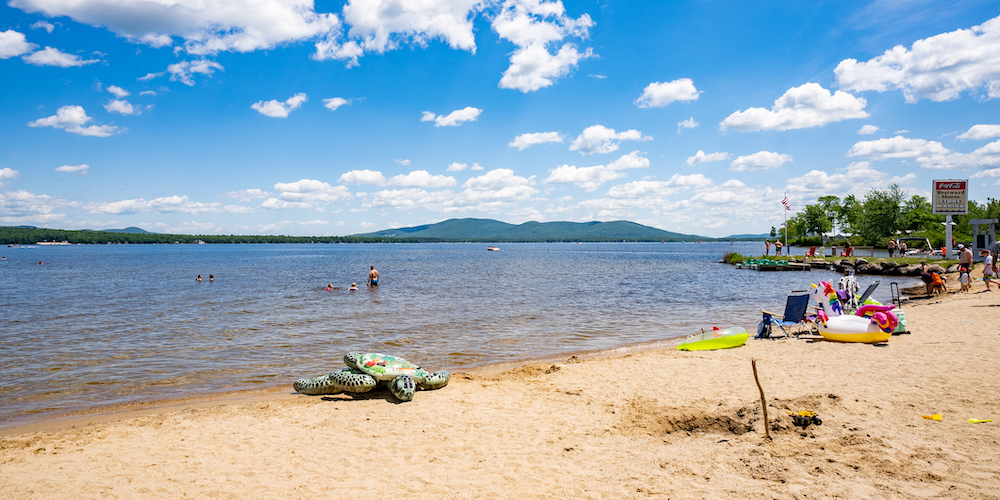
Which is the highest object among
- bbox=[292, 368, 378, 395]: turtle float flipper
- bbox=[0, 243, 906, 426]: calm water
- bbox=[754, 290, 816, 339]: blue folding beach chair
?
bbox=[754, 290, 816, 339]: blue folding beach chair

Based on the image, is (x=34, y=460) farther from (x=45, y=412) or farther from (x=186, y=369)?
(x=186, y=369)

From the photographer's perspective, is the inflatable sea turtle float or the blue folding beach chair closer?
the inflatable sea turtle float

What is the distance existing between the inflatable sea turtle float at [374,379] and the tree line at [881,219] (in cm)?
6087

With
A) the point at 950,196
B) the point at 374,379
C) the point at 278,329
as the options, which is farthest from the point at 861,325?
the point at 950,196

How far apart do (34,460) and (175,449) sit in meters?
1.66

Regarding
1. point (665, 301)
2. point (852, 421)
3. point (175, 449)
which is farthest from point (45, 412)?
point (665, 301)

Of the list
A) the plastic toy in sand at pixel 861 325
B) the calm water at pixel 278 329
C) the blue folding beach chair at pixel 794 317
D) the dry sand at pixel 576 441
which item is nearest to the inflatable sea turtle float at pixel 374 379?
the dry sand at pixel 576 441

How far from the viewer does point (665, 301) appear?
25375mm

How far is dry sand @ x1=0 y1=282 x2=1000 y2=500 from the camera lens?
5242 mm

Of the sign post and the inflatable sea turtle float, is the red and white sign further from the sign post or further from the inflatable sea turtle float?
the inflatable sea turtle float

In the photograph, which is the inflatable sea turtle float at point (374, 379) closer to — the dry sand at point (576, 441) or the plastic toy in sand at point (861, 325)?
the dry sand at point (576, 441)

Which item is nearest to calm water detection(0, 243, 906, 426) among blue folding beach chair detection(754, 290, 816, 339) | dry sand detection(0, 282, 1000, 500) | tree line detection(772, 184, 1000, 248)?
dry sand detection(0, 282, 1000, 500)

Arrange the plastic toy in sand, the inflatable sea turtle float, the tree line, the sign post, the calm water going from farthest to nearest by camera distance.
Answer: the tree line → the sign post → the plastic toy in sand → the calm water → the inflatable sea turtle float

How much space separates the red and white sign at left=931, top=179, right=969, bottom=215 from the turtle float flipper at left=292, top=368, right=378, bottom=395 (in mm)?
53906
